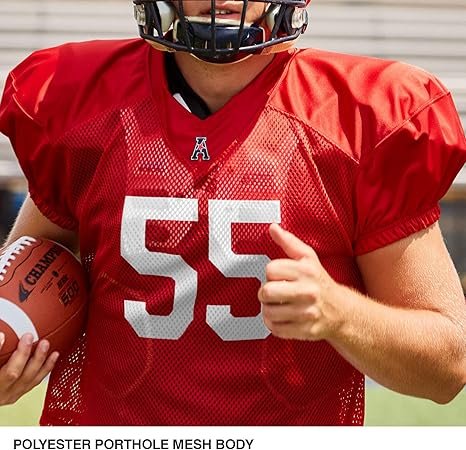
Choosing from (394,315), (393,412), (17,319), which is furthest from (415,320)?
(393,412)

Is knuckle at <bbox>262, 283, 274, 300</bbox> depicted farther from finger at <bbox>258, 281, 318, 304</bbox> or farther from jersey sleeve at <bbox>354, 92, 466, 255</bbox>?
jersey sleeve at <bbox>354, 92, 466, 255</bbox>

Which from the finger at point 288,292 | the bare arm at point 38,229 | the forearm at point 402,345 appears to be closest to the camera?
the finger at point 288,292

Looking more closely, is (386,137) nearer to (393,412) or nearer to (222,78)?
(222,78)

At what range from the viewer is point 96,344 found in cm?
190

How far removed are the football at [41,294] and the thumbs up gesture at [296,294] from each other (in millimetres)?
465

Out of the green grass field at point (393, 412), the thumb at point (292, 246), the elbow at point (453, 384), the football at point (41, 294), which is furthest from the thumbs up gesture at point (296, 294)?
the green grass field at point (393, 412)

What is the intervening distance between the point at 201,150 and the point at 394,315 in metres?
0.39

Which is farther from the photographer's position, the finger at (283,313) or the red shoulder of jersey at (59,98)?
the red shoulder of jersey at (59,98)

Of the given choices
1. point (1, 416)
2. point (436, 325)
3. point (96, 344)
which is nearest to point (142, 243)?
point (96, 344)

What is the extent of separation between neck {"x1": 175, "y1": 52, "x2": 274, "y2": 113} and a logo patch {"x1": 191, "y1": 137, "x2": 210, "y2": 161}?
7 centimetres

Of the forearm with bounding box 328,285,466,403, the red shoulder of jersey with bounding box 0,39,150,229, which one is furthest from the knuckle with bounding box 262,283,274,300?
the red shoulder of jersey with bounding box 0,39,150,229

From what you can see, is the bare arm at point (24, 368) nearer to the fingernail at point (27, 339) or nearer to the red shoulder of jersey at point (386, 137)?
the fingernail at point (27, 339)

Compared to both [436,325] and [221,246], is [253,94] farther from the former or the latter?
[436,325]

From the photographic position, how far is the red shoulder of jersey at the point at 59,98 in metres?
1.86
